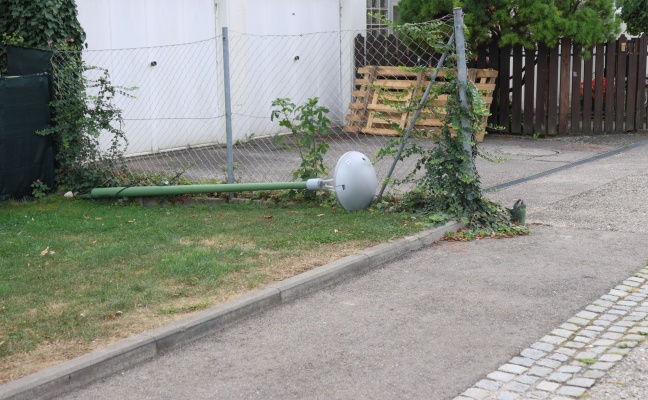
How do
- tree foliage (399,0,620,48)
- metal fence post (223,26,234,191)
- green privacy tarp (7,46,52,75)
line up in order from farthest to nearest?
tree foliage (399,0,620,48) < green privacy tarp (7,46,52,75) < metal fence post (223,26,234,191)

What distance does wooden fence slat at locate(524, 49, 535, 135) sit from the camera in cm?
1658

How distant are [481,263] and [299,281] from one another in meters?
1.79

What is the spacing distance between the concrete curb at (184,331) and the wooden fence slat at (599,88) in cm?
1025

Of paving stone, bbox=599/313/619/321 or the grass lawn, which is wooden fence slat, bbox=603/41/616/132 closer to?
the grass lawn

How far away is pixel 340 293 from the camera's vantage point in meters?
6.71

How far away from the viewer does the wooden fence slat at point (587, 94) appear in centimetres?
1656

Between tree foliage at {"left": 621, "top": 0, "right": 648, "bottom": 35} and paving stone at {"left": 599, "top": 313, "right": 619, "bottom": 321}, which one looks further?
tree foliage at {"left": 621, "top": 0, "right": 648, "bottom": 35}

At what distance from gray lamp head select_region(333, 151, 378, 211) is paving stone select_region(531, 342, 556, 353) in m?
3.76

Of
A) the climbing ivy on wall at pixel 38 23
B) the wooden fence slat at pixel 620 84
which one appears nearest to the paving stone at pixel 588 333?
the climbing ivy on wall at pixel 38 23

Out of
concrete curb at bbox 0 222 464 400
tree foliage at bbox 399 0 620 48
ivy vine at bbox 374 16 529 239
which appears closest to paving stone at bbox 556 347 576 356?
concrete curb at bbox 0 222 464 400

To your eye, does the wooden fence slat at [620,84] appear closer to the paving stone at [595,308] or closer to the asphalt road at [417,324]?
the asphalt road at [417,324]

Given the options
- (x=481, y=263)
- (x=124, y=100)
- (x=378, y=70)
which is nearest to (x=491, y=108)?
(x=378, y=70)

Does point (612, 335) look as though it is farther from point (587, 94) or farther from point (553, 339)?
point (587, 94)

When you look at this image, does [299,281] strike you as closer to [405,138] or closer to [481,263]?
[481,263]
